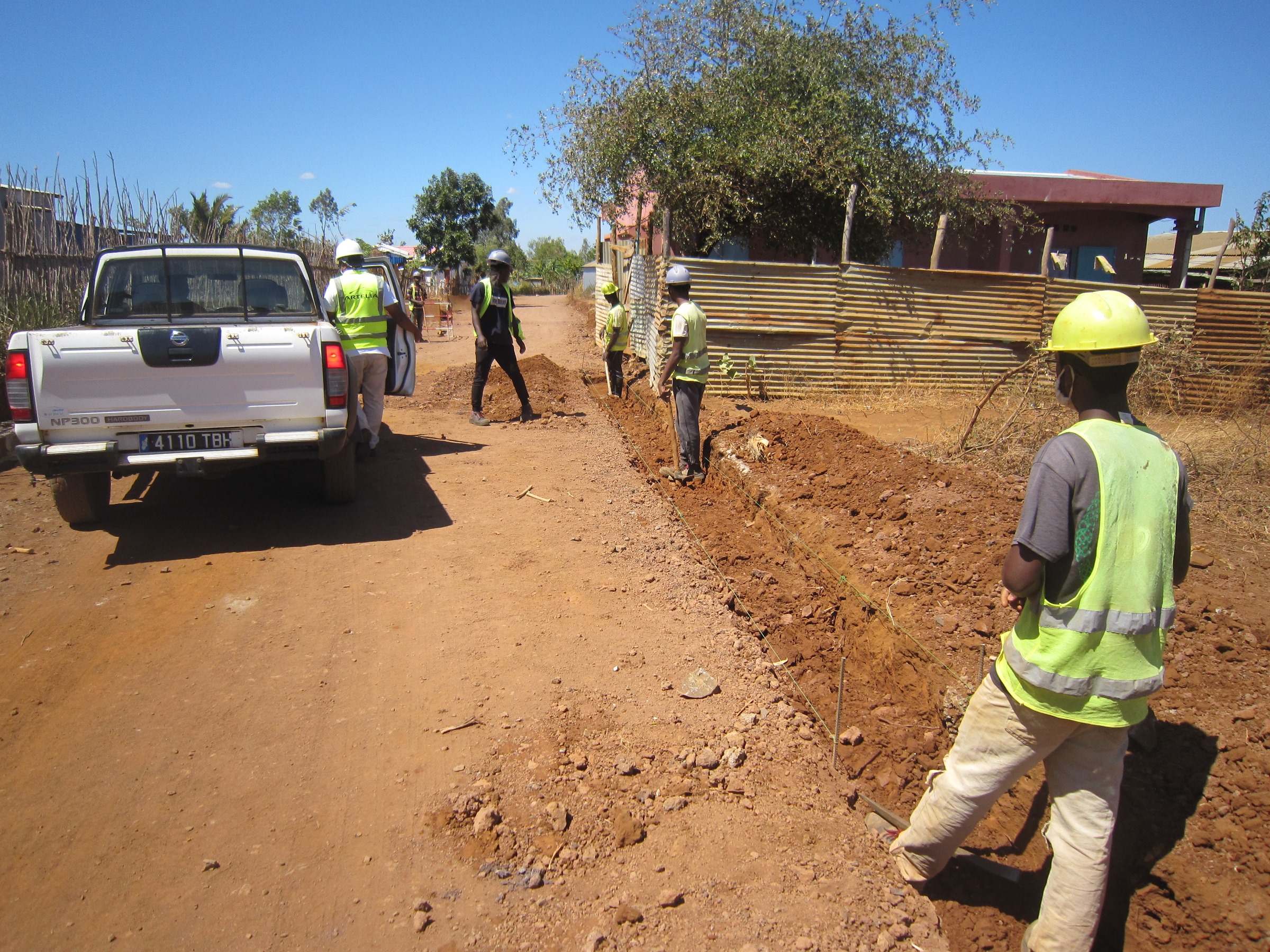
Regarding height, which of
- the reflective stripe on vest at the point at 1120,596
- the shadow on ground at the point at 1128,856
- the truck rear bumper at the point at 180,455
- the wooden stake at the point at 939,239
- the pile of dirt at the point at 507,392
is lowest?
the shadow on ground at the point at 1128,856

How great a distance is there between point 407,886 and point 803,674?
2.43 m

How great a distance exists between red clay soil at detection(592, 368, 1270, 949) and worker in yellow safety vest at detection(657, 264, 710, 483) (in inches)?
19.9

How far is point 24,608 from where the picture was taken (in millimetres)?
4410

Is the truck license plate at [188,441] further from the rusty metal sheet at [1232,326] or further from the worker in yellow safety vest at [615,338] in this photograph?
the rusty metal sheet at [1232,326]

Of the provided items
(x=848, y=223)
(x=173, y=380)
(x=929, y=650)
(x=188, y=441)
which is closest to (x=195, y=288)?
(x=173, y=380)

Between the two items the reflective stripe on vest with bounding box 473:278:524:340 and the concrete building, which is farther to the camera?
the concrete building

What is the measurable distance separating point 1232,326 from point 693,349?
9.96m

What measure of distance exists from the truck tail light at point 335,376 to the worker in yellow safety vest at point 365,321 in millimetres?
1580

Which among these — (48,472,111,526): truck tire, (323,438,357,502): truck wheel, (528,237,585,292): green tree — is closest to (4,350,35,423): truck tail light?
(48,472,111,526): truck tire

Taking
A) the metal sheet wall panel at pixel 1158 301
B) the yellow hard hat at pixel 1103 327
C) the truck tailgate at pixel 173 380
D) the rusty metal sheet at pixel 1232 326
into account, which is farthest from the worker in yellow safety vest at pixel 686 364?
the rusty metal sheet at pixel 1232 326

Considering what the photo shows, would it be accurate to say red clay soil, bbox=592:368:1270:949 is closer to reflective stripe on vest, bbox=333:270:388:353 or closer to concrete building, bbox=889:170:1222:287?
reflective stripe on vest, bbox=333:270:388:353

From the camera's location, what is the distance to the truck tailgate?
4.78m

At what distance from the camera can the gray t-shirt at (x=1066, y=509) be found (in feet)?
6.66

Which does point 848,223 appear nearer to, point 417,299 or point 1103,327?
point 1103,327
